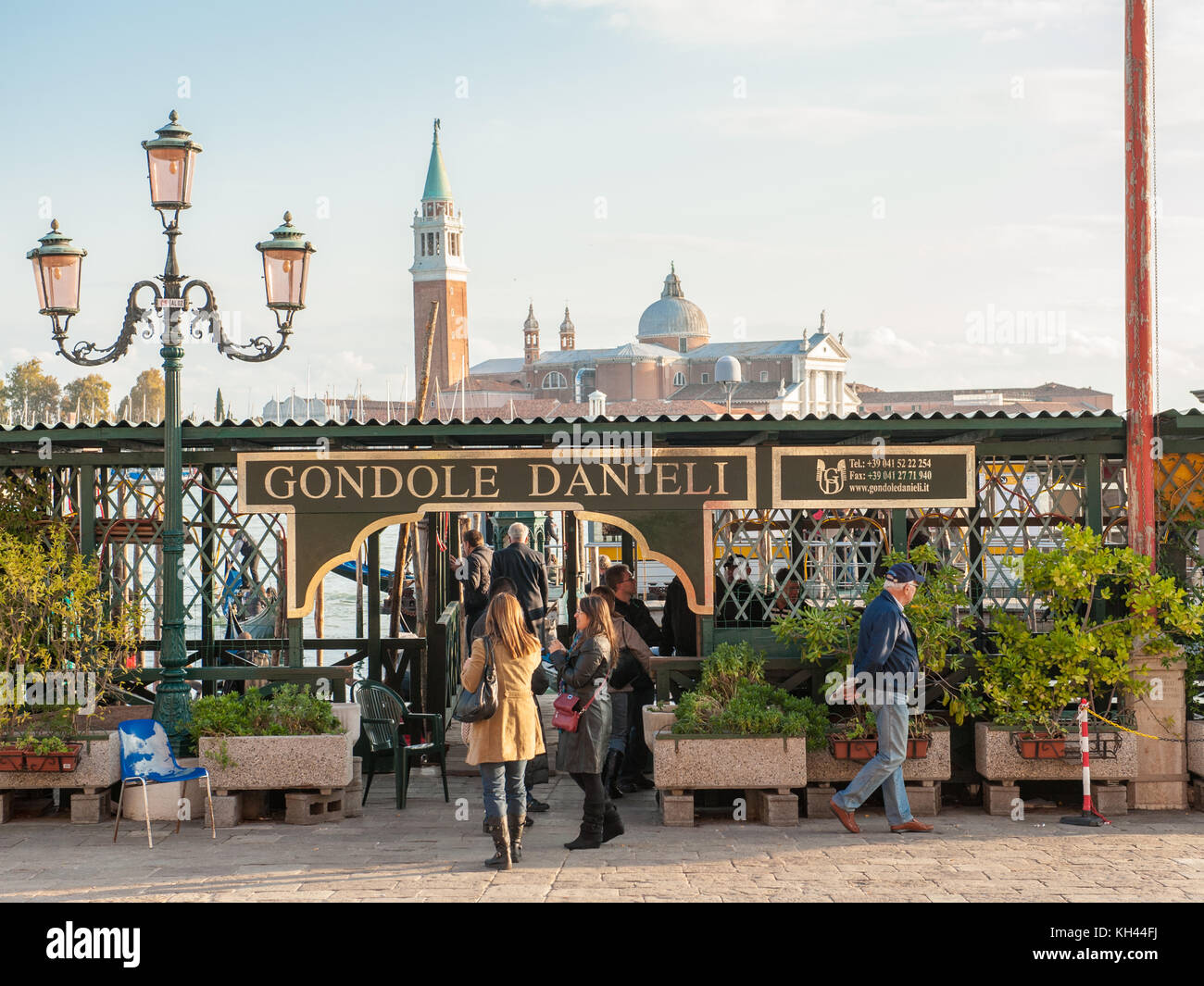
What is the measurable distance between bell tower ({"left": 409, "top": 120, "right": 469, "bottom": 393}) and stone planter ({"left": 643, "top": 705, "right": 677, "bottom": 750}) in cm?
10655

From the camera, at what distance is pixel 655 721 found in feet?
31.0

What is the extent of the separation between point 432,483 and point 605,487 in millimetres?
1282

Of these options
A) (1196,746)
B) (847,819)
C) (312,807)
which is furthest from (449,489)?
(1196,746)

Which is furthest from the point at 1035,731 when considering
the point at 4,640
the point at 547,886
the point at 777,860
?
the point at 4,640

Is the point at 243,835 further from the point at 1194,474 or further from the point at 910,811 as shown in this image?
the point at 1194,474

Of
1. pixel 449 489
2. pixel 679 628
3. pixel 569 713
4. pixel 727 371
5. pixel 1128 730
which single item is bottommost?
pixel 1128 730

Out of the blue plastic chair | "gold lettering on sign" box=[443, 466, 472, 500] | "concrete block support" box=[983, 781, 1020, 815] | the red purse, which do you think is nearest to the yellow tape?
"concrete block support" box=[983, 781, 1020, 815]

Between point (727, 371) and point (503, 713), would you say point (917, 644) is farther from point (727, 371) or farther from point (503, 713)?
point (727, 371)

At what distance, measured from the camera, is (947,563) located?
995 centimetres

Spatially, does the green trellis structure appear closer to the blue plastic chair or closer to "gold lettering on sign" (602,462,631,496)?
"gold lettering on sign" (602,462,631,496)

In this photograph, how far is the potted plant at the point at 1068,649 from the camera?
903cm

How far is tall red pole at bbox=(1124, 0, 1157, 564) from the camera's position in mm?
9469
